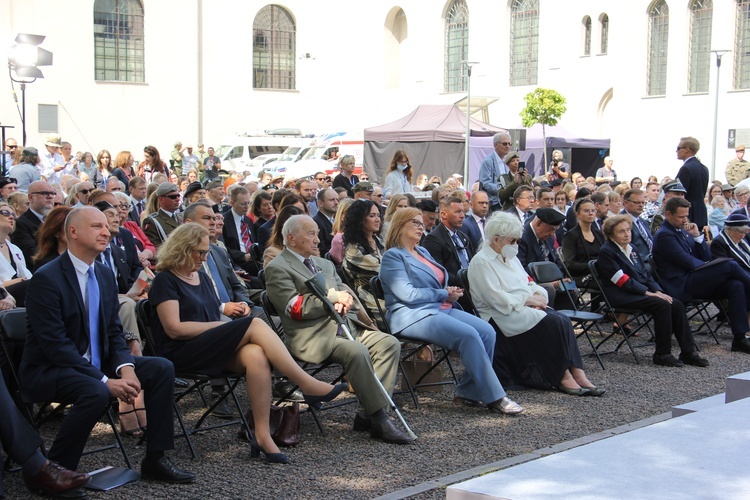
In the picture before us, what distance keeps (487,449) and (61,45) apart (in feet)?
117

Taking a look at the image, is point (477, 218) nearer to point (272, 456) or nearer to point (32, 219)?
point (32, 219)

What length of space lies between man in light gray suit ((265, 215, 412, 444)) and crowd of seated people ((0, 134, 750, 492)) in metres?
0.01

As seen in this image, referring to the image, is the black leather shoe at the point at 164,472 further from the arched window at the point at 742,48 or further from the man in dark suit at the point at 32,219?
the arched window at the point at 742,48

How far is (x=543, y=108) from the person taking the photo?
33.6 meters

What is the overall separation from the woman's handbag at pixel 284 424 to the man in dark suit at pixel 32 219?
290cm

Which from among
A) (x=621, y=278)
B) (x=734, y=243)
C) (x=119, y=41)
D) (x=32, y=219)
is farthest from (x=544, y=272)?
(x=119, y=41)

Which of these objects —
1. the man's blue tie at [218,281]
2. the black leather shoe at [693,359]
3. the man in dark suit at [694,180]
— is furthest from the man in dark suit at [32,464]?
the man in dark suit at [694,180]

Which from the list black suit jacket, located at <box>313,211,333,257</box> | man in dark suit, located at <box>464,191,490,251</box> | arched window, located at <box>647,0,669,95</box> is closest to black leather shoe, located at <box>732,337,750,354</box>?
man in dark suit, located at <box>464,191,490,251</box>

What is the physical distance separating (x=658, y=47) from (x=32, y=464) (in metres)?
31.4

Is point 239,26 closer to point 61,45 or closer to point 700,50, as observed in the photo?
point 61,45

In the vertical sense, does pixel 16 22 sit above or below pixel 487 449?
above

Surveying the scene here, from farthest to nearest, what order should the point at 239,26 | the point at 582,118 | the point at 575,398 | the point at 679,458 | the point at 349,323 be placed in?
1. the point at 239,26
2. the point at 582,118
3. the point at 575,398
4. the point at 349,323
5. the point at 679,458

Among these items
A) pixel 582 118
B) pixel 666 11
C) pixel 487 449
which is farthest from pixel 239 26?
pixel 487 449

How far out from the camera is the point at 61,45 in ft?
124
